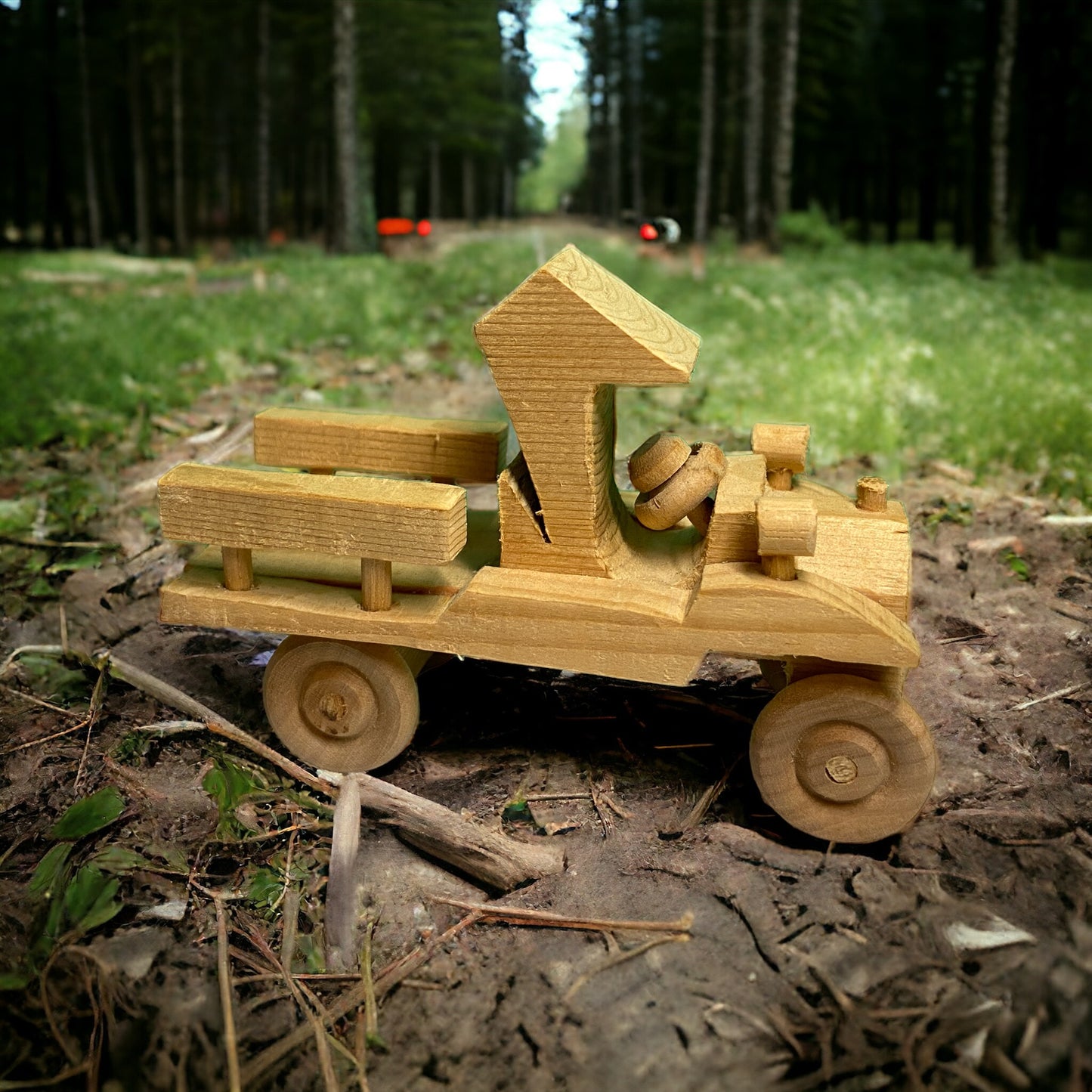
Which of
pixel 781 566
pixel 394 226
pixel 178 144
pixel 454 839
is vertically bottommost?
pixel 454 839

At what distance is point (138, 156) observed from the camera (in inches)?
241

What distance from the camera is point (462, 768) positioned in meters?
2.12

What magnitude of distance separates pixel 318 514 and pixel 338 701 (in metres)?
0.36

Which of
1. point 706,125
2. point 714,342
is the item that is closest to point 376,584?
point 714,342

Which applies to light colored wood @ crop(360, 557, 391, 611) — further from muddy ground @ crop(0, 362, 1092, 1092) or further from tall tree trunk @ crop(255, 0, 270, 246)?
tall tree trunk @ crop(255, 0, 270, 246)

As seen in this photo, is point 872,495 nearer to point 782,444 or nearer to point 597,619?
point 782,444

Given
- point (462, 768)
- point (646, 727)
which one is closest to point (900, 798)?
point (646, 727)

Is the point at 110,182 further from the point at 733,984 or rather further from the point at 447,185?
the point at 733,984

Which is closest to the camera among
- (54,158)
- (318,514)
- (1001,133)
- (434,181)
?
(318,514)

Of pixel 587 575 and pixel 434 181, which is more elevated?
pixel 434 181

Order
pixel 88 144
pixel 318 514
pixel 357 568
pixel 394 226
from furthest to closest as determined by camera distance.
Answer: pixel 88 144, pixel 394 226, pixel 357 568, pixel 318 514

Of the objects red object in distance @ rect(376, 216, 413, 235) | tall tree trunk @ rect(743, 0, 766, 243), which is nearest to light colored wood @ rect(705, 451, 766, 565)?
red object in distance @ rect(376, 216, 413, 235)

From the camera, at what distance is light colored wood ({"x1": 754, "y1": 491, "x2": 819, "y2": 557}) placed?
1.65 metres

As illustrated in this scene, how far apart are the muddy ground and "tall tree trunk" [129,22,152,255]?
3779mm
